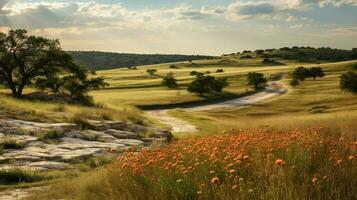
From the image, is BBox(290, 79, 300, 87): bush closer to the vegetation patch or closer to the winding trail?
the winding trail

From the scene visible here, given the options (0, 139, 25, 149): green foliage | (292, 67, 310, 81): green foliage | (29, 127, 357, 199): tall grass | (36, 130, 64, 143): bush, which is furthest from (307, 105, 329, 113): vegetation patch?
(29, 127, 357, 199): tall grass

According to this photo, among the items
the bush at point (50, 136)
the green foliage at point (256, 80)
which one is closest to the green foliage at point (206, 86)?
the green foliage at point (256, 80)

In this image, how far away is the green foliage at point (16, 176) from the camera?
1296cm

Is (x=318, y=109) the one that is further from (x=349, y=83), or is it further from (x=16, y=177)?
(x=16, y=177)

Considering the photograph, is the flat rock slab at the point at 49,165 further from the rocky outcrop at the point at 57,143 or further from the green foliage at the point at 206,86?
the green foliage at the point at 206,86

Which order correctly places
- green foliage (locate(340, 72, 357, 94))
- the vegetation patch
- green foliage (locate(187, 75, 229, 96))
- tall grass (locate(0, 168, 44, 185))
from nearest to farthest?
tall grass (locate(0, 168, 44, 185)), the vegetation patch, green foliage (locate(340, 72, 357, 94)), green foliage (locate(187, 75, 229, 96))

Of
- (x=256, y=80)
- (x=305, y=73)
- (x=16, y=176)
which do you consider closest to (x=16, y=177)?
(x=16, y=176)

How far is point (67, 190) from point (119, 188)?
2.65m

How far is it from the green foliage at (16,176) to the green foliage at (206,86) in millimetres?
67629

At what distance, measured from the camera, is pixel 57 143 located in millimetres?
18547

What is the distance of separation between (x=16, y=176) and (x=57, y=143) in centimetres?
537

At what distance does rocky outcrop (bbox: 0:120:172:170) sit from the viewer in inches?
602

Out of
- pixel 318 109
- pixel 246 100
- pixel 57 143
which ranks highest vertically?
pixel 57 143

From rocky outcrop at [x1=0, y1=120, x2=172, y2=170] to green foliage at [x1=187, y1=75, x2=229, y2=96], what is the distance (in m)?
56.2
